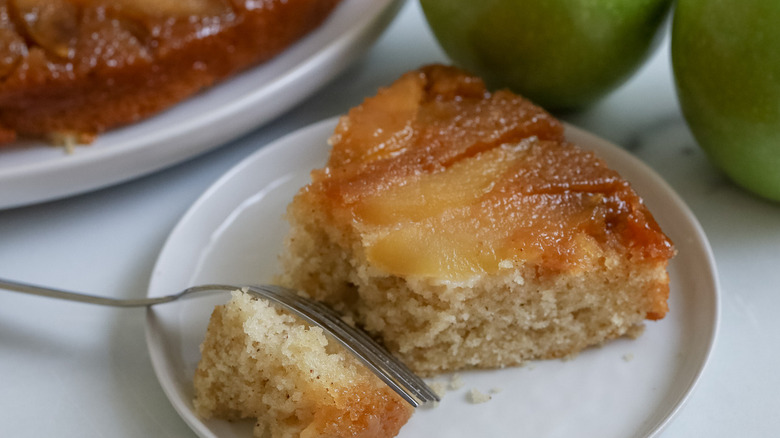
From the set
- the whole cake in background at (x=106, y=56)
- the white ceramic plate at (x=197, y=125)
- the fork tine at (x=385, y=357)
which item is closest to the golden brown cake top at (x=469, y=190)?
the fork tine at (x=385, y=357)

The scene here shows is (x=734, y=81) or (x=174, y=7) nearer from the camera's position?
(x=734, y=81)

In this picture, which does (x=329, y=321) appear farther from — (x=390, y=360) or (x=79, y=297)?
(x=79, y=297)

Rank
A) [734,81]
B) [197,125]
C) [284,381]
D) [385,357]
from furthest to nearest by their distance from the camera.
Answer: [197,125]
[734,81]
[385,357]
[284,381]

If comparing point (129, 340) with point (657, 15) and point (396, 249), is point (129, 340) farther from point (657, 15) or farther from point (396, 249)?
point (657, 15)

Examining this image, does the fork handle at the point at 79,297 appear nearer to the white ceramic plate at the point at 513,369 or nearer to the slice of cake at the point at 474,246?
the white ceramic plate at the point at 513,369

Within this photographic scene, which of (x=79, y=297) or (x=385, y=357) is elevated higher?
(x=79, y=297)

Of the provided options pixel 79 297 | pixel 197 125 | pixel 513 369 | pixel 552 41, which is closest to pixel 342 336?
pixel 513 369

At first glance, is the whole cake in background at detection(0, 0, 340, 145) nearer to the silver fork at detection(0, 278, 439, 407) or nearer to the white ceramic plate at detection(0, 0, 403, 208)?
the white ceramic plate at detection(0, 0, 403, 208)
